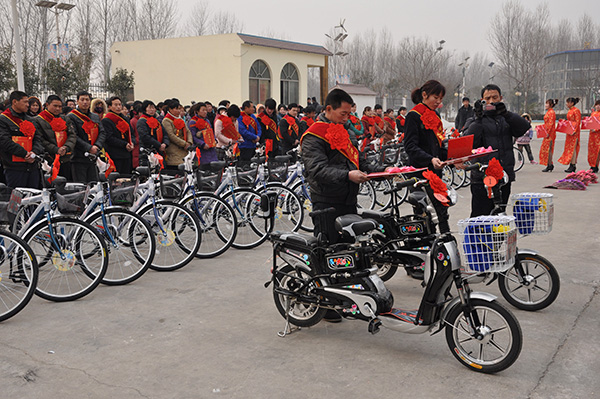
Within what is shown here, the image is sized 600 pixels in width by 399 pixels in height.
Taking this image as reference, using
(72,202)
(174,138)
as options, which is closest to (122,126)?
(174,138)

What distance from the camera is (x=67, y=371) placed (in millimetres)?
3332

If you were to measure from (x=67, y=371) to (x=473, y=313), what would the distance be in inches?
97.7

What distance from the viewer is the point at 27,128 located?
606 centimetres

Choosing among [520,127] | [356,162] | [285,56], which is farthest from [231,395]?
[285,56]

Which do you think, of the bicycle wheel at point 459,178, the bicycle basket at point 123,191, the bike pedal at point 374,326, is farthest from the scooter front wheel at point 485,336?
the bicycle wheel at point 459,178

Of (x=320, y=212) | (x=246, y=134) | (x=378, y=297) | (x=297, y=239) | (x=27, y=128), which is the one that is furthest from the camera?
(x=246, y=134)

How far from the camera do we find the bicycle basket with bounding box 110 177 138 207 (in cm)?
532

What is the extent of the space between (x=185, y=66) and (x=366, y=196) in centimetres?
2038

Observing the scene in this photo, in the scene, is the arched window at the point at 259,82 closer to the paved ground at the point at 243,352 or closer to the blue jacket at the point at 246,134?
the blue jacket at the point at 246,134

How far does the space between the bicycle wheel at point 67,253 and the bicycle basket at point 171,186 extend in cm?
123

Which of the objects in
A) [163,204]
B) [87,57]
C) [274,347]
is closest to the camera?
[274,347]

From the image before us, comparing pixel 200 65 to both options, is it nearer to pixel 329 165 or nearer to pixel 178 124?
pixel 178 124

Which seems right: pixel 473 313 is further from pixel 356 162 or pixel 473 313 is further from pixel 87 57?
pixel 87 57

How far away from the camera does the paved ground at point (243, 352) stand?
121 inches
